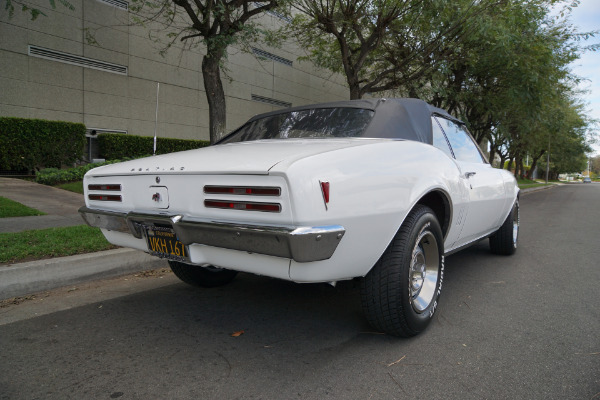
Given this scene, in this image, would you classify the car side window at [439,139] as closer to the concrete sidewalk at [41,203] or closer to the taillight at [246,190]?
the taillight at [246,190]

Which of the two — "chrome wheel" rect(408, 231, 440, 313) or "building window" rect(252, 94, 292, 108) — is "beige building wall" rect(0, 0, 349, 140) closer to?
"building window" rect(252, 94, 292, 108)

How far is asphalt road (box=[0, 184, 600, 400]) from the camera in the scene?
2004mm

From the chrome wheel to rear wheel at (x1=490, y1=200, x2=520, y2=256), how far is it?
2.41 meters

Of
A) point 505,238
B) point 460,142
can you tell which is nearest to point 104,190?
point 460,142

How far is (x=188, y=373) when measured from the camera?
6.97 feet

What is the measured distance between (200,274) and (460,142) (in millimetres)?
2655

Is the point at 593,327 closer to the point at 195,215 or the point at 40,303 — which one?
the point at 195,215

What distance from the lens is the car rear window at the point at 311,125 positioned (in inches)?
118

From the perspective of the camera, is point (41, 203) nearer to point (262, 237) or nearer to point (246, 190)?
point (246, 190)

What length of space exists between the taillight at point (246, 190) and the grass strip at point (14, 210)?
16.7 feet

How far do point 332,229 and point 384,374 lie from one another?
2.77 feet

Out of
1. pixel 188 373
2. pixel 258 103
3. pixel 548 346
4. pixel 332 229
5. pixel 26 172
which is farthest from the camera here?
pixel 258 103

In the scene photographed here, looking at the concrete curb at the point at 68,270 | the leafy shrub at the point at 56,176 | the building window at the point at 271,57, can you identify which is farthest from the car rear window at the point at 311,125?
the building window at the point at 271,57

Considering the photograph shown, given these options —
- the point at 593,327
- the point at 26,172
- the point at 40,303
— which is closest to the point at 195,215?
the point at 40,303
